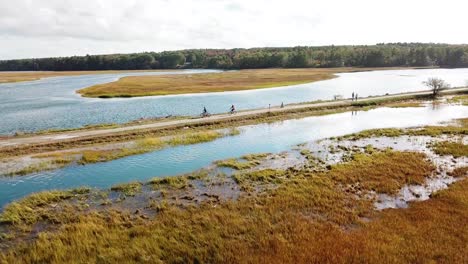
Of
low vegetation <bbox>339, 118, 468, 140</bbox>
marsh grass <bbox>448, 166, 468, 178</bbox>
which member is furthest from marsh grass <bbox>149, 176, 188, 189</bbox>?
low vegetation <bbox>339, 118, 468, 140</bbox>

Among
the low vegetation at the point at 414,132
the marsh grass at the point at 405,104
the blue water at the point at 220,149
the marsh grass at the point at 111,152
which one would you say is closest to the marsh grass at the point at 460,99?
the blue water at the point at 220,149

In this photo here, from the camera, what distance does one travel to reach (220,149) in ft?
117

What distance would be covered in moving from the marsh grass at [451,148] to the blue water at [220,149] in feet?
34.3

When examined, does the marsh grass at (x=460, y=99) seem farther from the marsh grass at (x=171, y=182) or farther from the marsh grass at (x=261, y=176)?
the marsh grass at (x=171, y=182)

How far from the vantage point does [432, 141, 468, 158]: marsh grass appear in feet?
103

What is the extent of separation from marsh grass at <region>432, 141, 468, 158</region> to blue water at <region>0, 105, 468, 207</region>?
10.4m

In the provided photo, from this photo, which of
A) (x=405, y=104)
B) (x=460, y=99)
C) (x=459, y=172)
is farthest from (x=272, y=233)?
(x=460, y=99)

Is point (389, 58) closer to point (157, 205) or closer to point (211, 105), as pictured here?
point (211, 105)

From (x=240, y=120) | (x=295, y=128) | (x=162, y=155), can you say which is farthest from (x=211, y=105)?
(x=162, y=155)

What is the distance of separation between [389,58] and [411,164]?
17164 centimetres

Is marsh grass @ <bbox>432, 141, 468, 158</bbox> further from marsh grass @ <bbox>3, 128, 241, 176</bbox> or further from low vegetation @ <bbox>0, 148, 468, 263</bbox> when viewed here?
marsh grass @ <bbox>3, 128, 241, 176</bbox>

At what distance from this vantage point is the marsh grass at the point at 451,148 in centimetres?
3152

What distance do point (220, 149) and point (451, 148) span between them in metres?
22.0

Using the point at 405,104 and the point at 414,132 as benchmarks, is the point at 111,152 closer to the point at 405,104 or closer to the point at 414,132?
the point at 414,132
